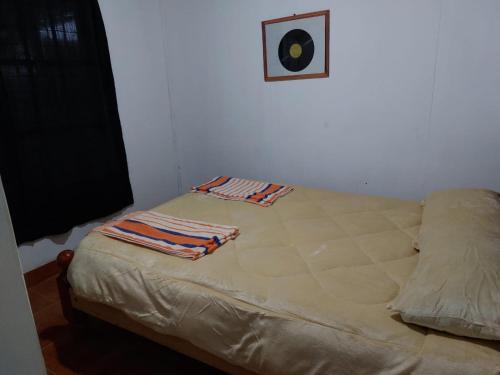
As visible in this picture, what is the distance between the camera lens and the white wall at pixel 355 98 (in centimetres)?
223

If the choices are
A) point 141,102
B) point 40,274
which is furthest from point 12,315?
point 141,102

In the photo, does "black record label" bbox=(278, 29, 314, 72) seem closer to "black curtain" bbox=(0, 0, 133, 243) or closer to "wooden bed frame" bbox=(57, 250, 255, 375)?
"black curtain" bbox=(0, 0, 133, 243)

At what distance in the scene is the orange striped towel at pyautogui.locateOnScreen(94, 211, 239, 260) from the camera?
1.71 m

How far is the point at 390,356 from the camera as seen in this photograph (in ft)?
3.52

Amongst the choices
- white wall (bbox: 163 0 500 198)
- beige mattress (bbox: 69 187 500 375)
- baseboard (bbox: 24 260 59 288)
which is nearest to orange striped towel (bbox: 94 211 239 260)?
beige mattress (bbox: 69 187 500 375)

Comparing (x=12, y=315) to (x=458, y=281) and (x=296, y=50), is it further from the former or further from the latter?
(x=296, y=50)

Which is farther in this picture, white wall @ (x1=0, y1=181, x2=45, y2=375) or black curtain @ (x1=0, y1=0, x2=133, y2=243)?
black curtain @ (x1=0, y1=0, x2=133, y2=243)

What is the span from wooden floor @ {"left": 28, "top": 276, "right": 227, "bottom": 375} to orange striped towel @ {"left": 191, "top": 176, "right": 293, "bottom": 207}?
1.04 metres

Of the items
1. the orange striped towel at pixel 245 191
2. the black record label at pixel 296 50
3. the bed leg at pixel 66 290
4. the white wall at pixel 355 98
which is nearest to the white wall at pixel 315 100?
Answer: the white wall at pixel 355 98

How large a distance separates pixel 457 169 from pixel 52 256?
2956mm

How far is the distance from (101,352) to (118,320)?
29 centimetres

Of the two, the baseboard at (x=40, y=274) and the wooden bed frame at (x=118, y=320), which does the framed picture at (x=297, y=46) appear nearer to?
the wooden bed frame at (x=118, y=320)

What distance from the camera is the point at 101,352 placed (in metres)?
1.89

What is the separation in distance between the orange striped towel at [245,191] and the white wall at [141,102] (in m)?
0.85
